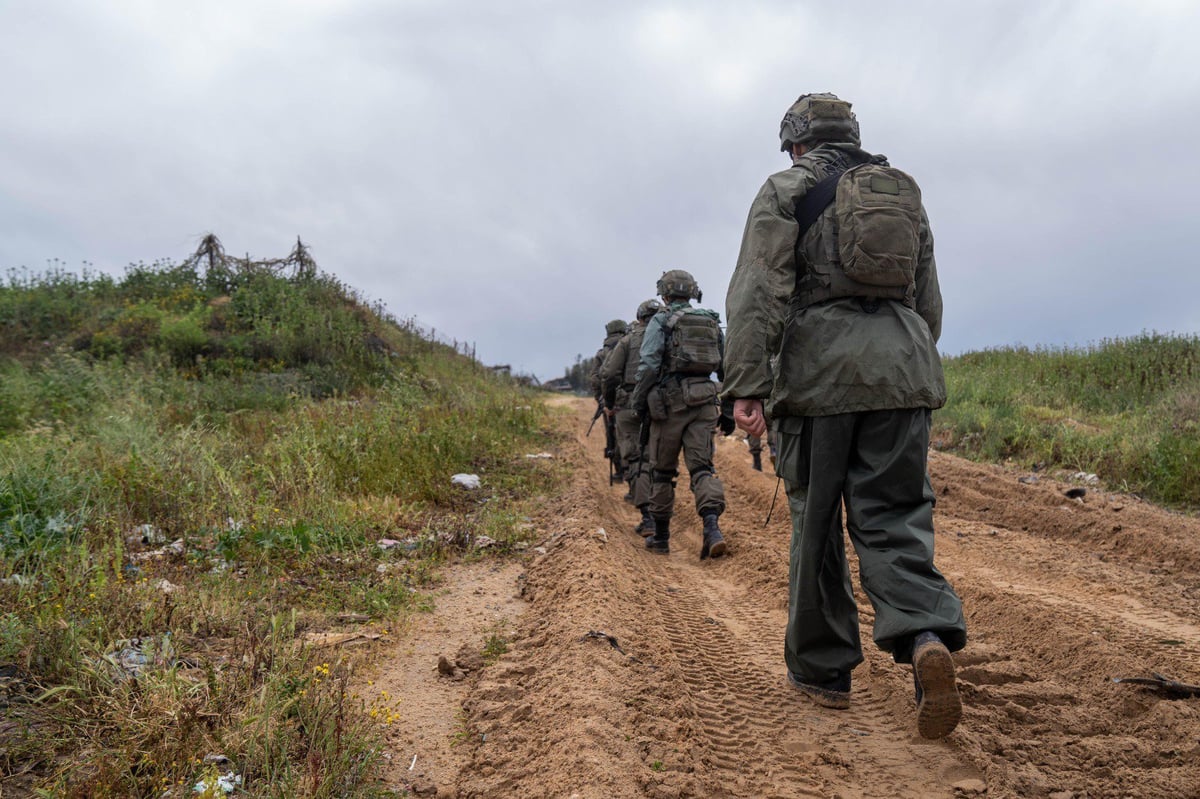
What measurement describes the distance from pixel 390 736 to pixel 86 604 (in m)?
1.39

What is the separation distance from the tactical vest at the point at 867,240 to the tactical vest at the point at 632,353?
5033 millimetres

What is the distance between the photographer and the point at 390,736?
2.46m

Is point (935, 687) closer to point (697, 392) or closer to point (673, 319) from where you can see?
point (697, 392)

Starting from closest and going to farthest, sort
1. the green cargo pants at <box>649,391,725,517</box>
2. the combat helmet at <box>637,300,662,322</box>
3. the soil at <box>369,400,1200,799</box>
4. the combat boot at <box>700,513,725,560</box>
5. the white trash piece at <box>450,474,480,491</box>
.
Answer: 1. the soil at <box>369,400,1200,799</box>
2. the combat boot at <box>700,513,725,560</box>
3. the green cargo pants at <box>649,391,725,517</box>
4. the white trash piece at <box>450,474,480,491</box>
5. the combat helmet at <box>637,300,662,322</box>

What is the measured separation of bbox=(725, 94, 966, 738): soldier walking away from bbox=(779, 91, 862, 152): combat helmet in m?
0.09

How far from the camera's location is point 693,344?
6.16m

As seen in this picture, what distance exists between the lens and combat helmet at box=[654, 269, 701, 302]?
654 centimetres

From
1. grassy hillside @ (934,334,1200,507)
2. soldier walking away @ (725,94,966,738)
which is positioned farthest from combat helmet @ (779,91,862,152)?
grassy hillside @ (934,334,1200,507)

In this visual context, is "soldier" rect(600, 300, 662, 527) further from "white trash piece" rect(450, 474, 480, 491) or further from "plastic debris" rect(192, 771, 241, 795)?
"plastic debris" rect(192, 771, 241, 795)

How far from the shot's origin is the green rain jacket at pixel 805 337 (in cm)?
264

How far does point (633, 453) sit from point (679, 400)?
1.83 m

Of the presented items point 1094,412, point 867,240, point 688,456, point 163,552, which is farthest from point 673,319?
point 1094,412

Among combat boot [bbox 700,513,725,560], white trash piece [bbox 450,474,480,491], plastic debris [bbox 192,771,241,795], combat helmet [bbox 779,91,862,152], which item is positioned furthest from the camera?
white trash piece [bbox 450,474,480,491]

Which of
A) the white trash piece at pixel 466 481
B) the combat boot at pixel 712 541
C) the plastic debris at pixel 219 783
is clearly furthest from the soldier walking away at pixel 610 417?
the plastic debris at pixel 219 783
